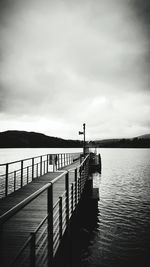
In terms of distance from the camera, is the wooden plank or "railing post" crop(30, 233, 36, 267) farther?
the wooden plank

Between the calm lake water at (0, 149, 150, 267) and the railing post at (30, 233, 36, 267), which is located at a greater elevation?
the railing post at (30, 233, 36, 267)

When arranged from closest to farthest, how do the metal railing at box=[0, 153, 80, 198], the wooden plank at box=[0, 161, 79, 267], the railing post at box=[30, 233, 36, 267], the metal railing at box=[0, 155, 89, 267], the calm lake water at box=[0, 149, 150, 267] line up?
the metal railing at box=[0, 155, 89, 267] → the railing post at box=[30, 233, 36, 267] → the wooden plank at box=[0, 161, 79, 267] → the calm lake water at box=[0, 149, 150, 267] → the metal railing at box=[0, 153, 80, 198]

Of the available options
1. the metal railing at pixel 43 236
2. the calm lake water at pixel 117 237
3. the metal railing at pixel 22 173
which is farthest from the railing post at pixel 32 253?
the metal railing at pixel 22 173

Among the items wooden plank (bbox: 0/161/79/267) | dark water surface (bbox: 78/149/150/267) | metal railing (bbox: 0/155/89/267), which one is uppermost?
metal railing (bbox: 0/155/89/267)

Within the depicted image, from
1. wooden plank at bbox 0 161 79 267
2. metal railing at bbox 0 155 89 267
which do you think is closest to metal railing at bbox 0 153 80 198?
wooden plank at bbox 0 161 79 267

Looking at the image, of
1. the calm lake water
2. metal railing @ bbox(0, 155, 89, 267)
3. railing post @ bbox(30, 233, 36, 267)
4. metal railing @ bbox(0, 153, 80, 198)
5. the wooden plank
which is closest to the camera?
metal railing @ bbox(0, 155, 89, 267)

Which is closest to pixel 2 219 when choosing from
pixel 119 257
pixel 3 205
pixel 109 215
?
pixel 3 205

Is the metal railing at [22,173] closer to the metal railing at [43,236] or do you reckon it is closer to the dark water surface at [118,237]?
the metal railing at [43,236]

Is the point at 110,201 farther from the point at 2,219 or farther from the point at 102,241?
the point at 2,219

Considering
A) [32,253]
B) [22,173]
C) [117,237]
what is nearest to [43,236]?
[32,253]

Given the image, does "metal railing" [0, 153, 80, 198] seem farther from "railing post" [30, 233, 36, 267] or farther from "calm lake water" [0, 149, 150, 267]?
"railing post" [30, 233, 36, 267]

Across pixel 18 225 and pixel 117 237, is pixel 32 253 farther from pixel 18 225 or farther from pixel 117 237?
pixel 117 237

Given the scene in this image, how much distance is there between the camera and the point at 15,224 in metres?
5.49

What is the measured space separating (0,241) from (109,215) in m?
11.9
